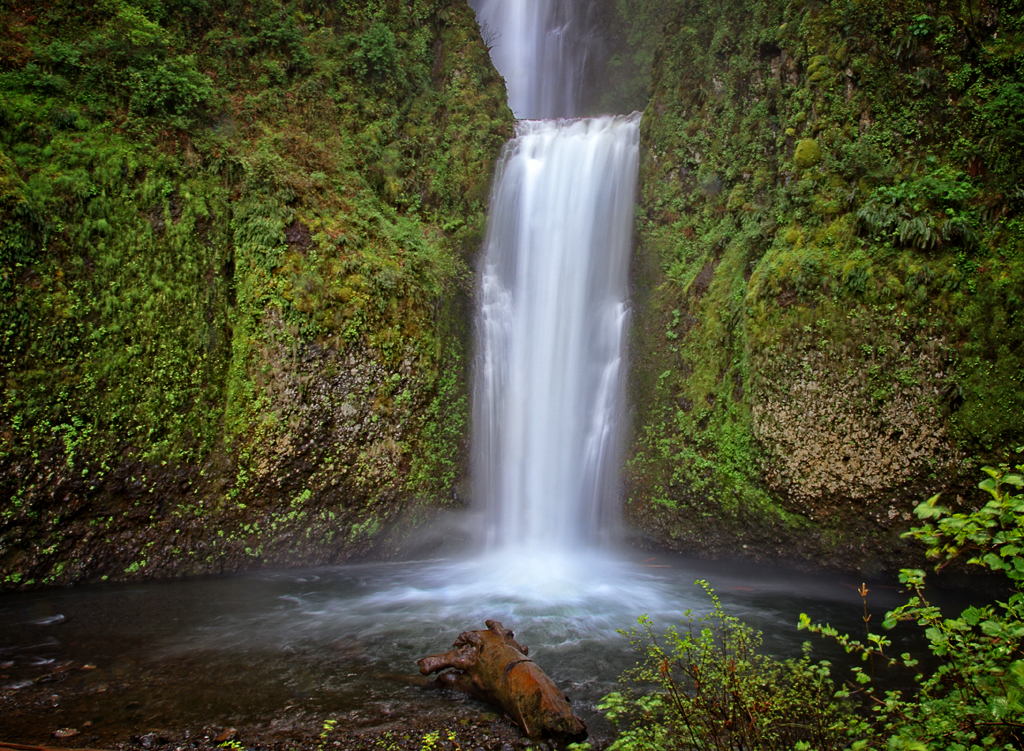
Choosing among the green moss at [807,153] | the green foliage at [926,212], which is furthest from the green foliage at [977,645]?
the green moss at [807,153]

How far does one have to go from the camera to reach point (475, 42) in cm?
1398

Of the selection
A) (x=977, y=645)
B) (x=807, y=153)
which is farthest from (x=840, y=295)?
(x=977, y=645)

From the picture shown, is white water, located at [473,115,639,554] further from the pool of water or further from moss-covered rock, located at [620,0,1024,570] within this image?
the pool of water

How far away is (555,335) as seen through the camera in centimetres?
1093

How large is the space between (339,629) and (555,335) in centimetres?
639

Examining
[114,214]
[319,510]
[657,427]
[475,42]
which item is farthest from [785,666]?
[475,42]

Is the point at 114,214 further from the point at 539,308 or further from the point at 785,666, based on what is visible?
the point at 785,666

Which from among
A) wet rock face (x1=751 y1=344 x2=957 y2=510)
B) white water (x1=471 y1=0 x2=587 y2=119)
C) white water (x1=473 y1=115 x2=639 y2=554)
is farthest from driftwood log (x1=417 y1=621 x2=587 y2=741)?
white water (x1=471 y1=0 x2=587 y2=119)

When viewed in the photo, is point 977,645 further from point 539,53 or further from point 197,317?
point 539,53

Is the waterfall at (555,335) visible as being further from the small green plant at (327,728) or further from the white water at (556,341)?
the small green plant at (327,728)

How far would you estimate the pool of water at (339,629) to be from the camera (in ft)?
15.0

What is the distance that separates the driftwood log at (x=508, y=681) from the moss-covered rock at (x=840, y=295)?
5.43 meters

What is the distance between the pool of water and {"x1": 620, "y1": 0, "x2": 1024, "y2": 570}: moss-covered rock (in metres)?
1.39

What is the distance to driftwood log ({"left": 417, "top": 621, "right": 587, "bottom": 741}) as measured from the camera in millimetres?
4023
